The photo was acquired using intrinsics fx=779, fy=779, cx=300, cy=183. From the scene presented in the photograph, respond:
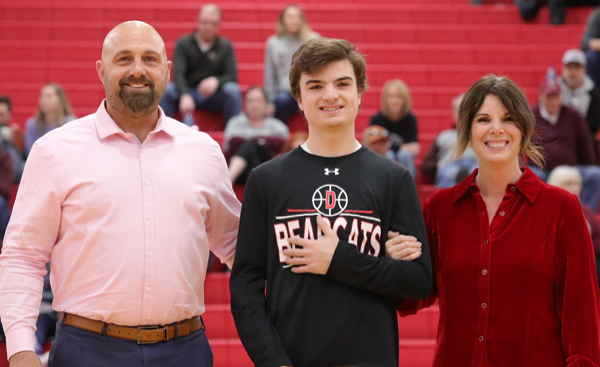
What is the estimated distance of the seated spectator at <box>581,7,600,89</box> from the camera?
26.1ft

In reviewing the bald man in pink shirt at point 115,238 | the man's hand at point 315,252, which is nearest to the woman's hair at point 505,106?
the man's hand at point 315,252

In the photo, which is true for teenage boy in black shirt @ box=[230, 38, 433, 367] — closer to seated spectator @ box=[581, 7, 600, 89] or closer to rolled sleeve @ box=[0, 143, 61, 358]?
rolled sleeve @ box=[0, 143, 61, 358]

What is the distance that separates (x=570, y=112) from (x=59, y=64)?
211 inches

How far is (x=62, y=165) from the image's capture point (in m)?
2.75

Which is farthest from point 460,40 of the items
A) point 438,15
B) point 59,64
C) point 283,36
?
point 59,64

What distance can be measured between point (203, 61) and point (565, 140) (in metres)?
3.52

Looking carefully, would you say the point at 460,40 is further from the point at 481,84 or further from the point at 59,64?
the point at 481,84

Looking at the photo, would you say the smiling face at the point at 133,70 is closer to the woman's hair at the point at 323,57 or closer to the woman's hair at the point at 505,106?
the woman's hair at the point at 323,57

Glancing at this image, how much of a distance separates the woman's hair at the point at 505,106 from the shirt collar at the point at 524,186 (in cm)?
11

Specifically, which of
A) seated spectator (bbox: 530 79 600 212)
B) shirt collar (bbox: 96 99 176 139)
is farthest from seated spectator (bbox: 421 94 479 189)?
shirt collar (bbox: 96 99 176 139)

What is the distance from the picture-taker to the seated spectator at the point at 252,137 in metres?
6.43

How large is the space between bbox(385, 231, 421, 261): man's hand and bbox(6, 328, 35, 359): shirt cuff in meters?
1.24

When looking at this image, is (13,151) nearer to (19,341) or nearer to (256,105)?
(256,105)

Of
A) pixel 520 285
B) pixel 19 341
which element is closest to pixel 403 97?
pixel 520 285
